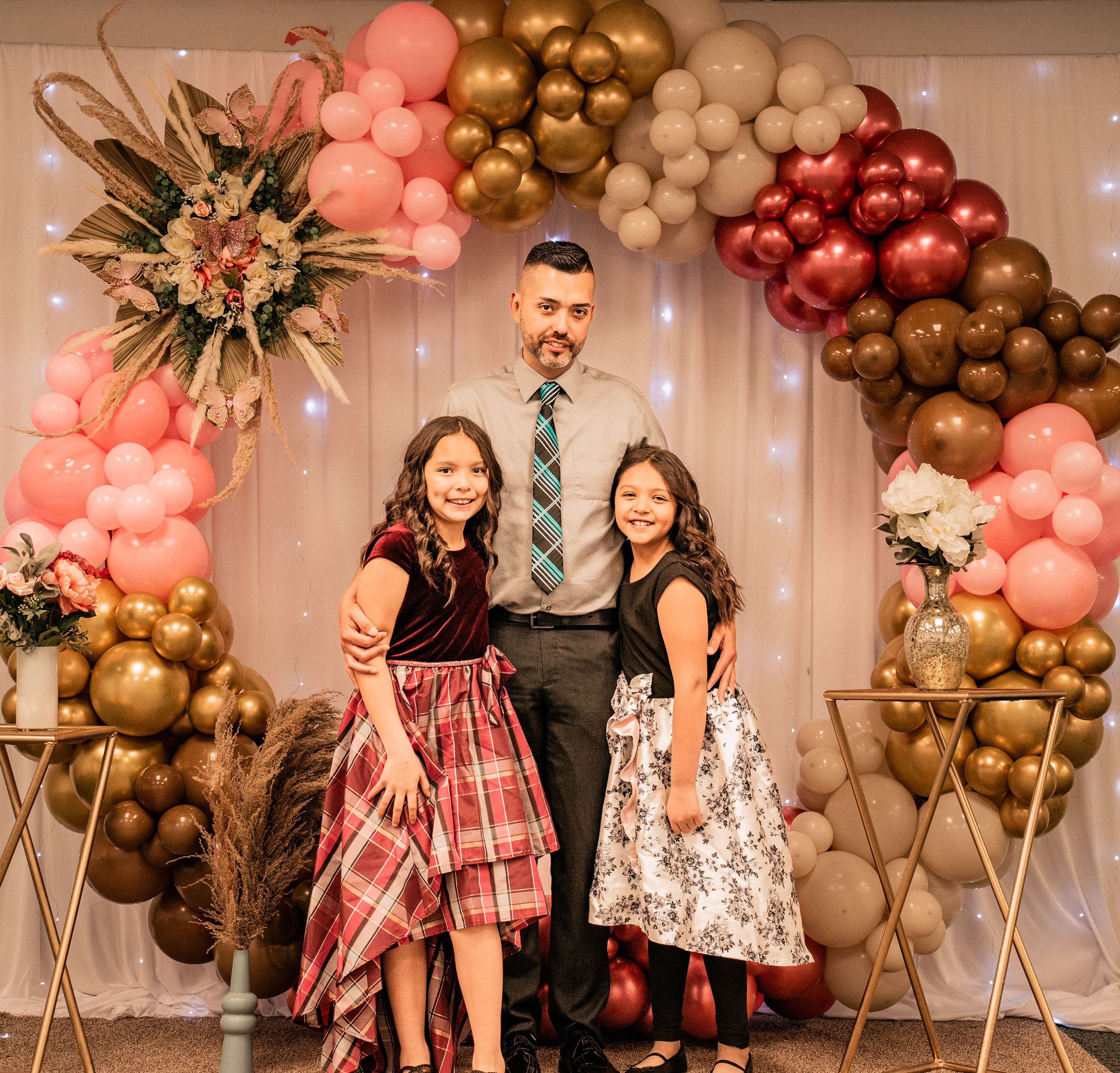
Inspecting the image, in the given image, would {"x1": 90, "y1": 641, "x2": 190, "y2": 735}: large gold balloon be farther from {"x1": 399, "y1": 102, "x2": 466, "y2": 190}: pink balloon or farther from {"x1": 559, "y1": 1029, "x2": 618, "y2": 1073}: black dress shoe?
{"x1": 399, "y1": 102, "x2": 466, "y2": 190}: pink balloon

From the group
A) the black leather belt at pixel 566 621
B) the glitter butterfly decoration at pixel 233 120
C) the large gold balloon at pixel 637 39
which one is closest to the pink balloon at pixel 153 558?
the black leather belt at pixel 566 621

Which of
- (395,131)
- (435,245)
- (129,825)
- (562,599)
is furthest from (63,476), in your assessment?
(562,599)

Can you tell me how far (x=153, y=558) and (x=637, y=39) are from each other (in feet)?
6.65

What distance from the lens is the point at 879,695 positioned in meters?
2.52

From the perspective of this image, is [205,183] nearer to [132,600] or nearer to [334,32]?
[334,32]

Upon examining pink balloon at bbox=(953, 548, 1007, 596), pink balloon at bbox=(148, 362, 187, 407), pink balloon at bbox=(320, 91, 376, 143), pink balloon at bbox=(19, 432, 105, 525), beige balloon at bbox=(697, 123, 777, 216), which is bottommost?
pink balloon at bbox=(953, 548, 1007, 596)

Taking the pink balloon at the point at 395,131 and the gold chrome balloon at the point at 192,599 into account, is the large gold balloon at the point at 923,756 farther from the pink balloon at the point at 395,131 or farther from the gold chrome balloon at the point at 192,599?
the pink balloon at the point at 395,131

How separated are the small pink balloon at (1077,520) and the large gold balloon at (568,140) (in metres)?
1.67

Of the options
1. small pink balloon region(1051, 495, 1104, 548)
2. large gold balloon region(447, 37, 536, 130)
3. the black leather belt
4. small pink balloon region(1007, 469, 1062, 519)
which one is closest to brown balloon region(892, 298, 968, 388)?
small pink balloon region(1007, 469, 1062, 519)

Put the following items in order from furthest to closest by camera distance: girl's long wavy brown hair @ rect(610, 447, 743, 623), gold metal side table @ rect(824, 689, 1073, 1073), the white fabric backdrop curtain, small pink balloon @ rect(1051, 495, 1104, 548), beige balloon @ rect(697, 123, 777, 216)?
the white fabric backdrop curtain < beige balloon @ rect(697, 123, 777, 216) < small pink balloon @ rect(1051, 495, 1104, 548) < girl's long wavy brown hair @ rect(610, 447, 743, 623) < gold metal side table @ rect(824, 689, 1073, 1073)

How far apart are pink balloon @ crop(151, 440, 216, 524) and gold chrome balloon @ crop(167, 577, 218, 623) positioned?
5 cm

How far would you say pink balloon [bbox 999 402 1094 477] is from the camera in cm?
287

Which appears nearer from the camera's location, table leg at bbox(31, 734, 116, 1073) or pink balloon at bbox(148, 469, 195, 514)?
table leg at bbox(31, 734, 116, 1073)

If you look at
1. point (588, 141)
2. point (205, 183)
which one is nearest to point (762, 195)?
point (588, 141)
